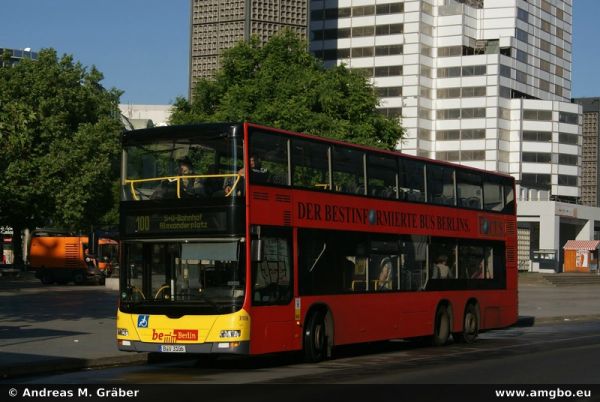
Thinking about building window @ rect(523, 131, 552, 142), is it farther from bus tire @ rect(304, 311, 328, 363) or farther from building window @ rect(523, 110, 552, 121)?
bus tire @ rect(304, 311, 328, 363)

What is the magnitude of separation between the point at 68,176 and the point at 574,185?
72.0 metres

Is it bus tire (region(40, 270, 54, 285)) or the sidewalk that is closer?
the sidewalk

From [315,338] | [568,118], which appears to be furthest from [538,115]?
[315,338]

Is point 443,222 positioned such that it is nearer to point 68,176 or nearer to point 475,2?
point 68,176

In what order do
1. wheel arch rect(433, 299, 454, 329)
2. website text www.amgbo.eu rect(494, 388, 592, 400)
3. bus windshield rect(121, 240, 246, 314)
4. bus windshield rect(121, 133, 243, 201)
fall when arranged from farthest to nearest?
wheel arch rect(433, 299, 454, 329), bus windshield rect(121, 133, 243, 201), bus windshield rect(121, 240, 246, 314), website text www.amgbo.eu rect(494, 388, 592, 400)

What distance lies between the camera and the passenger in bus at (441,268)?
2355cm

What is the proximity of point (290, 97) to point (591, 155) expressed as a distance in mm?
99094

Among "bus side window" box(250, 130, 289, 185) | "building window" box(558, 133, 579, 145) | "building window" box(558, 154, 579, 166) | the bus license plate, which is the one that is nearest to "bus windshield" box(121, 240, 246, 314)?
the bus license plate

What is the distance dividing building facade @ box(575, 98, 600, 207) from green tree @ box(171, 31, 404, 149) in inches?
3501

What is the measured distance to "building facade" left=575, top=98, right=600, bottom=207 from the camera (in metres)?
147

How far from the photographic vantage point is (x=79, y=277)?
6153cm

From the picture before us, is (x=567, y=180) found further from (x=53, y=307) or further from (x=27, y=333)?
(x=27, y=333)

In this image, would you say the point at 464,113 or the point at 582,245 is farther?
the point at 464,113

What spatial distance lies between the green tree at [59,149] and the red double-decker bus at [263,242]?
3923 centimetres
